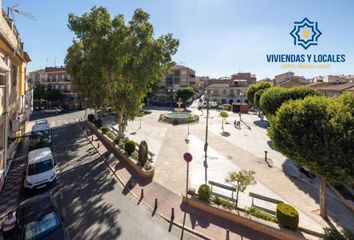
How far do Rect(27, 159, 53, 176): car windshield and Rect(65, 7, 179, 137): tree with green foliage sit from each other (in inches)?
343

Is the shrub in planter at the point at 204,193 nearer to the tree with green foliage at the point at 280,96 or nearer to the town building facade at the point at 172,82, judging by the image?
the tree with green foliage at the point at 280,96

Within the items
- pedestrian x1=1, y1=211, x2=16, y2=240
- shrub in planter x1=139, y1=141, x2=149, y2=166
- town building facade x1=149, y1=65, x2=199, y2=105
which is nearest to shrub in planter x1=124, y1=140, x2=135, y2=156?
shrub in planter x1=139, y1=141, x2=149, y2=166

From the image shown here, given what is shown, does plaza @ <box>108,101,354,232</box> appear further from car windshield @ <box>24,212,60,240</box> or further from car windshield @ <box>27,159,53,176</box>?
car windshield @ <box>27,159,53,176</box>

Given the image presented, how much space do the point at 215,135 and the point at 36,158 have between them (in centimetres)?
2156

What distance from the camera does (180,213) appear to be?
468 inches

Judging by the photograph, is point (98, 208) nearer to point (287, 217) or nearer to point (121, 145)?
point (287, 217)

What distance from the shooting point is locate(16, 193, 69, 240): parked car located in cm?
849

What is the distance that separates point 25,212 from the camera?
31.9 ft

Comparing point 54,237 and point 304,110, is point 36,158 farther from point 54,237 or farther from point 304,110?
point 304,110

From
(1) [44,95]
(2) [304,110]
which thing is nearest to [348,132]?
(2) [304,110]

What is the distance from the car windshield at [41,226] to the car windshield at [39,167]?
6.64 metres

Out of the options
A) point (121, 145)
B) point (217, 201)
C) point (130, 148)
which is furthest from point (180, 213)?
point (121, 145)

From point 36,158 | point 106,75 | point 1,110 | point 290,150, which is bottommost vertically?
point 36,158

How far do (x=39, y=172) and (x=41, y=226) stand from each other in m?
7.10
